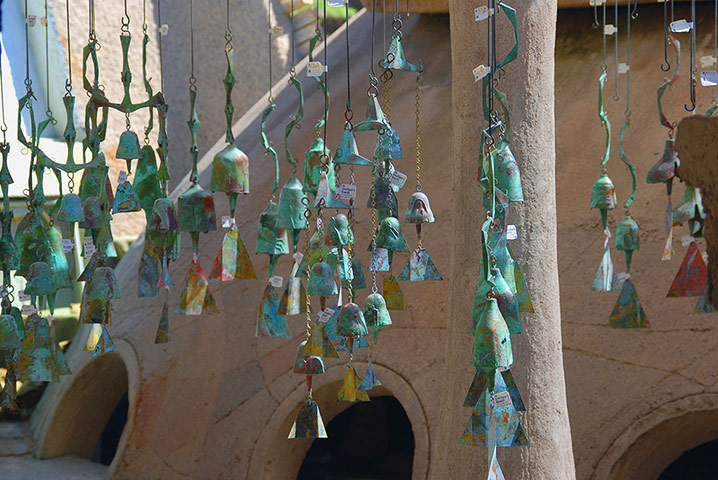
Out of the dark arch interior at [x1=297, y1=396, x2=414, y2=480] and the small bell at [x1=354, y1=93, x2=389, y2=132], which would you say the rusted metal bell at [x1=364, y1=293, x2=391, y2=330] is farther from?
the dark arch interior at [x1=297, y1=396, x2=414, y2=480]

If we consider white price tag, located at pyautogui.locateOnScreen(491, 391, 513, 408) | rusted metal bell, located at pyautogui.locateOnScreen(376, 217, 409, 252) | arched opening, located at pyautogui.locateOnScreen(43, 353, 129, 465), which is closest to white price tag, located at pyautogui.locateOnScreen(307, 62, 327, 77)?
rusted metal bell, located at pyautogui.locateOnScreen(376, 217, 409, 252)

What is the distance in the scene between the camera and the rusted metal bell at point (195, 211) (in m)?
5.28

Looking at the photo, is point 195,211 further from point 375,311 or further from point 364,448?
point 364,448

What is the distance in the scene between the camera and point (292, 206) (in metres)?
5.21

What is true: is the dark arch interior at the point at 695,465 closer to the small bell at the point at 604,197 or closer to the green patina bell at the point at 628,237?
the green patina bell at the point at 628,237

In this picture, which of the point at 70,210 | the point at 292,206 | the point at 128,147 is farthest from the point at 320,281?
the point at 70,210

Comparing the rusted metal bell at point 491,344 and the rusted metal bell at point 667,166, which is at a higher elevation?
the rusted metal bell at point 667,166

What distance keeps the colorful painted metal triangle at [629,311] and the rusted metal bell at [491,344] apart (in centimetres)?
208

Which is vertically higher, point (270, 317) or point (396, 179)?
point (396, 179)

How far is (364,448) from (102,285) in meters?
4.77

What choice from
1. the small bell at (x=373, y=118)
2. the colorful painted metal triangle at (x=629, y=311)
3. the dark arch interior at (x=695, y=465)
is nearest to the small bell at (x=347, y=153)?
the small bell at (x=373, y=118)

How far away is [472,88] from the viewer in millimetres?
5281

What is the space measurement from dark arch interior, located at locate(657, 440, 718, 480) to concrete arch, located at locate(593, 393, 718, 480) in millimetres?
2751

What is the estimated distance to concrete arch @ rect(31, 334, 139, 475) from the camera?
29.0 feet
